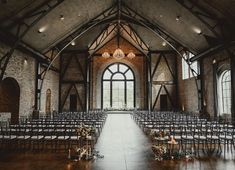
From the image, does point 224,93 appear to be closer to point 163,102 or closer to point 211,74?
point 211,74

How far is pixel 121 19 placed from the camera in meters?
19.8

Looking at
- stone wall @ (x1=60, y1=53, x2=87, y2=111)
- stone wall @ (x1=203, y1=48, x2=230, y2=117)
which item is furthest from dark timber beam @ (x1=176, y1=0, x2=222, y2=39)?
stone wall @ (x1=60, y1=53, x2=87, y2=111)

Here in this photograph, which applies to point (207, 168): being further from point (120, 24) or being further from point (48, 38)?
point (120, 24)

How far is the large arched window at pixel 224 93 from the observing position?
1398 centimetres

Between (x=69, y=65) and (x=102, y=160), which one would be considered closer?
(x=102, y=160)

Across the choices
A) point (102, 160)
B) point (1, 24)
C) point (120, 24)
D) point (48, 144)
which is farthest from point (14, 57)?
point (120, 24)

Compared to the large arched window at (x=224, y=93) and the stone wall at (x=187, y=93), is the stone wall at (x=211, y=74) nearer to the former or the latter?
the large arched window at (x=224, y=93)

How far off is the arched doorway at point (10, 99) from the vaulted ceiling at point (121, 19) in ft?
10.4

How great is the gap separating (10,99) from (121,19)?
12.1 meters

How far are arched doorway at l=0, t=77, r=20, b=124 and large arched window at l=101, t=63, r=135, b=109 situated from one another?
476 inches

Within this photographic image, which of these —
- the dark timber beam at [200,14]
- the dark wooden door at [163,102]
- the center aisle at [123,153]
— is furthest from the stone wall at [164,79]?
the center aisle at [123,153]

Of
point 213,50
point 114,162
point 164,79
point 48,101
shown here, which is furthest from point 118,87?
point 114,162

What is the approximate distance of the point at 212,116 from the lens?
1504cm

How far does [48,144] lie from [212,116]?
1181cm
